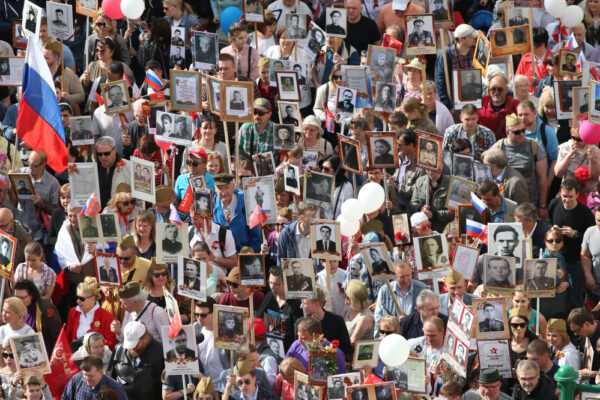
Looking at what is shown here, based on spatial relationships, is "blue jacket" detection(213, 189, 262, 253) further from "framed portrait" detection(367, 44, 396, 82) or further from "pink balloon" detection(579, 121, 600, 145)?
"pink balloon" detection(579, 121, 600, 145)

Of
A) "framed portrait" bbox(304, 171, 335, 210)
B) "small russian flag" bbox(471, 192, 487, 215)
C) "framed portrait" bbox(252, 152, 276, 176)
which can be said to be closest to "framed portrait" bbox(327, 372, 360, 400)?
"small russian flag" bbox(471, 192, 487, 215)

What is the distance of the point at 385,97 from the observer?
1777 centimetres

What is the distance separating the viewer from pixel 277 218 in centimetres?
1631

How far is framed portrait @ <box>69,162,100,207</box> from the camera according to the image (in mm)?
16516

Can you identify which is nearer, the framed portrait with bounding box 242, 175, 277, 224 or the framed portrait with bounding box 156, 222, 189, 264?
the framed portrait with bounding box 156, 222, 189, 264

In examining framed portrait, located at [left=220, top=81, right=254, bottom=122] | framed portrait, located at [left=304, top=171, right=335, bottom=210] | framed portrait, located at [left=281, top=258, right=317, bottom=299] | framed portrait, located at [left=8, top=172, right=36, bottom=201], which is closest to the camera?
framed portrait, located at [left=281, top=258, right=317, bottom=299]

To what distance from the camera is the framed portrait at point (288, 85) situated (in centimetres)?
1805

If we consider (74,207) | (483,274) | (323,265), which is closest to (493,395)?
(483,274)

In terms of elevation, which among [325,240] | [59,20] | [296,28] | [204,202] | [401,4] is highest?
[59,20]

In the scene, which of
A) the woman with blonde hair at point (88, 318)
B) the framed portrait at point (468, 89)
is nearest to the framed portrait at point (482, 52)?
the framed portrait at point (468, 89)

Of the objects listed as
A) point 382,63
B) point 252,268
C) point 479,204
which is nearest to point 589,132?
point 479,204

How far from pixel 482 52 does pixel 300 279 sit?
16.7 feet

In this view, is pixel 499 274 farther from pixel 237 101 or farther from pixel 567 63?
pixel 567 63

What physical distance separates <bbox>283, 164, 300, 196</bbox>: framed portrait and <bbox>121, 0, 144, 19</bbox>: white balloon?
3779mm
